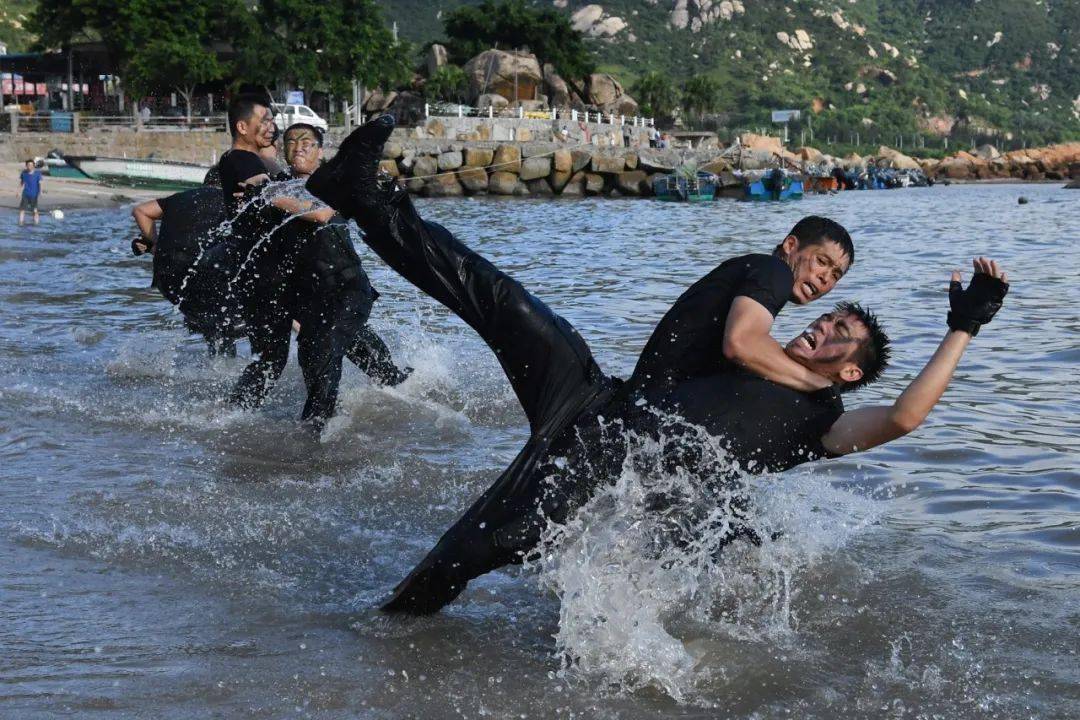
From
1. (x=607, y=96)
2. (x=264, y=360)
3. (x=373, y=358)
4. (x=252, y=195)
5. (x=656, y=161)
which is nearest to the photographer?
(x=252, y=195)

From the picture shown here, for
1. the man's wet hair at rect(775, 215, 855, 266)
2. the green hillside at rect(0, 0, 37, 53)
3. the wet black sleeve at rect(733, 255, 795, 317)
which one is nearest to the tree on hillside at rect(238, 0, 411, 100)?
the man's wet hair at rect(775, 215, 855, 266)

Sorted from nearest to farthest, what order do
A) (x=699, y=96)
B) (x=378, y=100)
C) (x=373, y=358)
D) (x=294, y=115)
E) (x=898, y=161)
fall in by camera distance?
(x=373, y=358) < (x=294, y=115) < (x=378, y=100) < (x=898, y=161) < (x=699, y=96)

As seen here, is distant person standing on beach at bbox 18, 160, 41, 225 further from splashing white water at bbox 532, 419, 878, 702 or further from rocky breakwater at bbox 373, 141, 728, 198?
rocky breakwater at bbox 373, 141, 728, 198

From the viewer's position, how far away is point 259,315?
7.77 metres

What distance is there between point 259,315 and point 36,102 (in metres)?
67.3

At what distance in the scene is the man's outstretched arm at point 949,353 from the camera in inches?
157

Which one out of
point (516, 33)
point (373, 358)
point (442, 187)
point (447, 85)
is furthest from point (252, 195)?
point (516, 33)

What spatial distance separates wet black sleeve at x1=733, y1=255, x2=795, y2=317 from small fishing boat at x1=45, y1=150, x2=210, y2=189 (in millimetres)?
35821

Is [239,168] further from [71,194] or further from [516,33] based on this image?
[516,33]

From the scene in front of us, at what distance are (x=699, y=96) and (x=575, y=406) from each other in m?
105

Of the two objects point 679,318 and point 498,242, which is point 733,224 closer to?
point 498,242

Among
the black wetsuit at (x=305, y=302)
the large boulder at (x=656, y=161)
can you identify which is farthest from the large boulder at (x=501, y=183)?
the black wetsuit at (x=305, y=302)

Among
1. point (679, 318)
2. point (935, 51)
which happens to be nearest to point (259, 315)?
point (679, 318)

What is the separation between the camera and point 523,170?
54.4m
